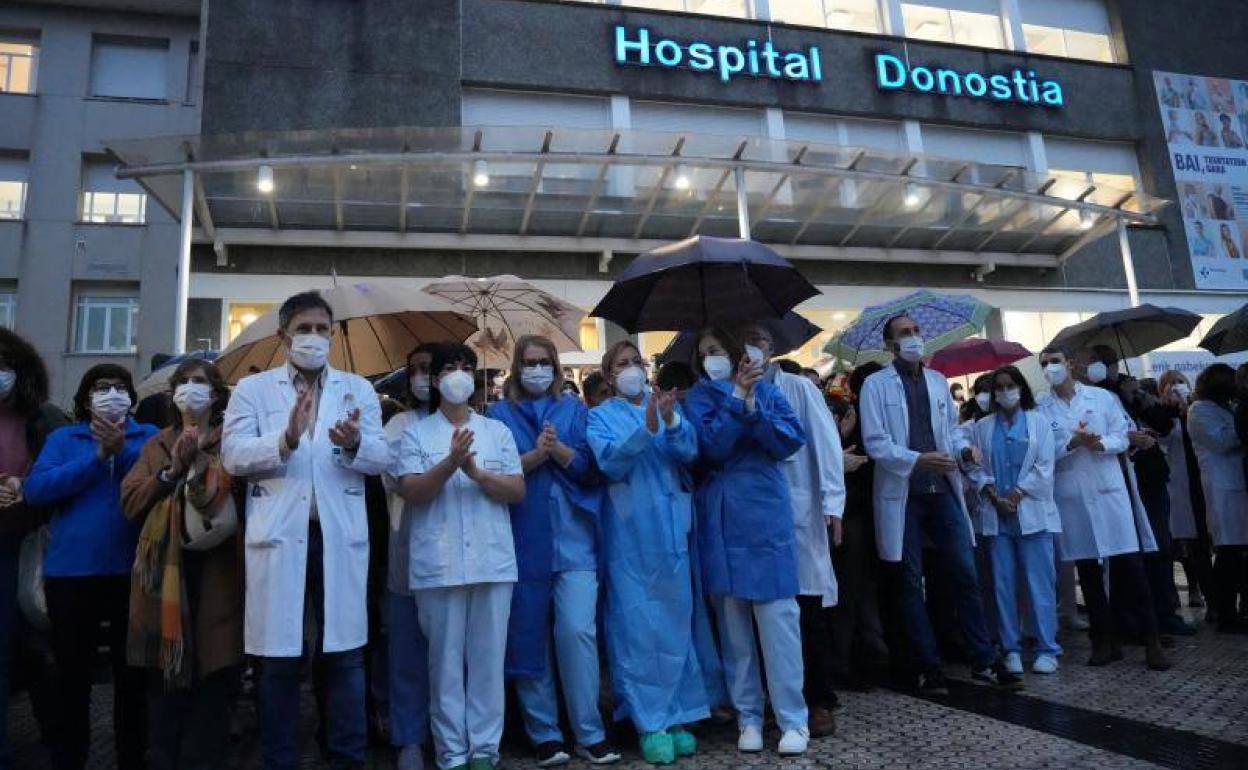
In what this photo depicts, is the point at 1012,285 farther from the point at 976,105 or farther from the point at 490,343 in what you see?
the point at 490,343

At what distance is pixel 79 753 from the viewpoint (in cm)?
356

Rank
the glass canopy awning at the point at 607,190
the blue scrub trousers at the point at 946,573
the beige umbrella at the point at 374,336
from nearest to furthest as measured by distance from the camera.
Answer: the blue scrub trousers at the point at 946,573 → the beige umbrella at the point at 374,336 → the glass canopy awning at the point at 607,190

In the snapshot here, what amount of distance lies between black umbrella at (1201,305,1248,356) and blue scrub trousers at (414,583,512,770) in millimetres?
7015

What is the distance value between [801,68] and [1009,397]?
13.0 m

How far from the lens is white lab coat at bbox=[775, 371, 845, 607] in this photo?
4164mm

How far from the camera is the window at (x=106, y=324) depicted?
17.2 m

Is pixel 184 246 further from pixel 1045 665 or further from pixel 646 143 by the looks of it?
pixel 1045 665

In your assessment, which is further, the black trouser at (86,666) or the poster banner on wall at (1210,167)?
the poster banner on wall at (1210,167)

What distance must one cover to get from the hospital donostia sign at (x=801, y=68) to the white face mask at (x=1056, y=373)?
1196cm

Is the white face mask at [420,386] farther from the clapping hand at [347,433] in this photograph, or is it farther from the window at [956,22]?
the window at [956,22]

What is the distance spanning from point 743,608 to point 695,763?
765 mm

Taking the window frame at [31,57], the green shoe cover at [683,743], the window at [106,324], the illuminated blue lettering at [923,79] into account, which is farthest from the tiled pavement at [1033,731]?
the window frame at [31,57]

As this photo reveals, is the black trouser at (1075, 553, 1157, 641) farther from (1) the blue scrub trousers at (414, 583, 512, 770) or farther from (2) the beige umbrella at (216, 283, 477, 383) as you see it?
(2) the beige umbrella at (216, 283, 477, 383)

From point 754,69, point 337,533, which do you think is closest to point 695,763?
point 337,533
